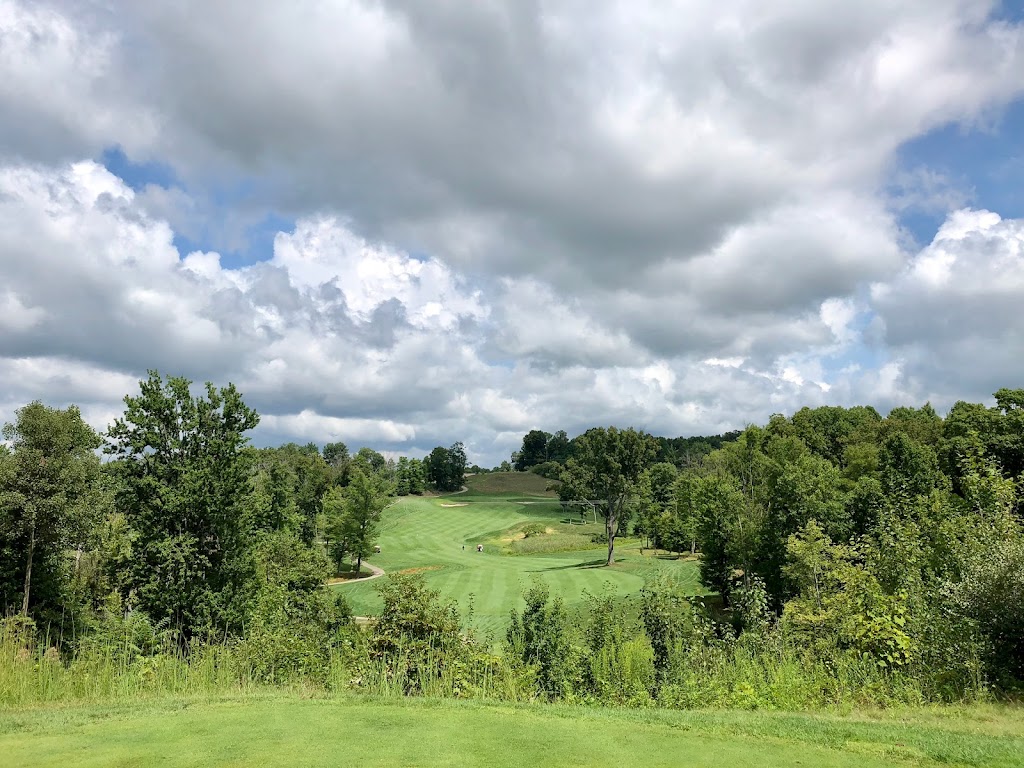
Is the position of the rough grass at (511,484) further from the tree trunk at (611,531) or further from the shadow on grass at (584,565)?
the tree trunk at (611,531)

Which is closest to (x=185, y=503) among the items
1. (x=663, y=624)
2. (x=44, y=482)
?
(x=44, y=482)

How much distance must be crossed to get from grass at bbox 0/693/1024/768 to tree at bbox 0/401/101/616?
62.1 feet

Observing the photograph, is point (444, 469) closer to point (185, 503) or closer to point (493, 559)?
point (493, 559)

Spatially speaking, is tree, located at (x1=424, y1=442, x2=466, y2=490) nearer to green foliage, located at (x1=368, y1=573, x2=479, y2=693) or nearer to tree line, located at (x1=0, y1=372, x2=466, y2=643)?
tree line, located at (x1=0, y1=372, x2=466, y2=643)

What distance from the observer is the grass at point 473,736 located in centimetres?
554

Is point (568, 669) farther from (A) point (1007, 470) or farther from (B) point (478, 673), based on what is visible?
(A) point (1007, 470)

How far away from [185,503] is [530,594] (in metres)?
13.8

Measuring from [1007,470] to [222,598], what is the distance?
50.0 metres

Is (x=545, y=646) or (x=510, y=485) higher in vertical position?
(x=545, y=646)

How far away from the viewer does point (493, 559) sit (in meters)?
55.7

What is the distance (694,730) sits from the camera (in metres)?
6.79

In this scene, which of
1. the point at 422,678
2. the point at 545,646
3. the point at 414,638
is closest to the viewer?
the point at 422,678

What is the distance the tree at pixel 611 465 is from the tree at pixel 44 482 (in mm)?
36956

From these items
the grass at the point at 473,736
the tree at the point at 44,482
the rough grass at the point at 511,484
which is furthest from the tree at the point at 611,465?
the rough grass at the point at 511,484
